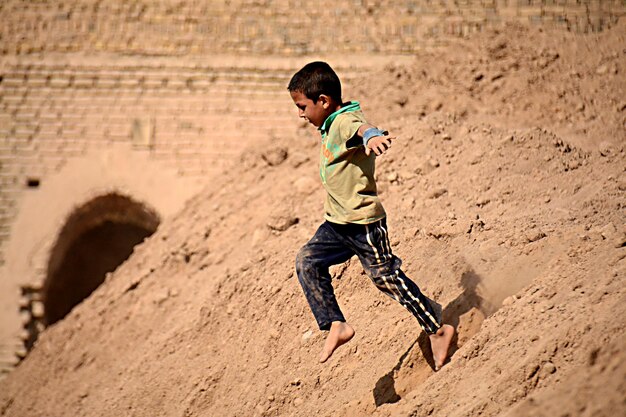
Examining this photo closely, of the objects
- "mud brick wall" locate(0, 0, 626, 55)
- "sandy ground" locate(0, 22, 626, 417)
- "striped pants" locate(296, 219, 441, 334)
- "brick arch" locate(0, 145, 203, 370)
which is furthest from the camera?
"mud brick wall" locate(0, 0, 626, 55)

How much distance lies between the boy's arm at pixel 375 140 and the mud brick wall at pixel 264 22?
6.94 m

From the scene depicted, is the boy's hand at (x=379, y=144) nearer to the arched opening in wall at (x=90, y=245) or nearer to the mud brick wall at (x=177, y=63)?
the mud brick wall at (x=177, y=63)

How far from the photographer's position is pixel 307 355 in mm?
4699

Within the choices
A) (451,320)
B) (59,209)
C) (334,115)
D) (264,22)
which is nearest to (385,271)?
(451,320)

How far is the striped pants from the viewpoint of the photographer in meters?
3.77

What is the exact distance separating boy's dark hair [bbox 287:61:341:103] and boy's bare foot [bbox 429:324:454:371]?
125 cm

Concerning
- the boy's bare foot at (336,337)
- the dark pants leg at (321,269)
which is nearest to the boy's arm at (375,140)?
the dark pants leg at (321,269)

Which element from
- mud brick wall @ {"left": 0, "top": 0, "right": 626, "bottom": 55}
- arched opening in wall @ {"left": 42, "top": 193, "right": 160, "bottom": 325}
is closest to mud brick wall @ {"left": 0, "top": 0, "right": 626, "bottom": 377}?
mud brick wall @ {"left": 0, "top": 0, "right": 626, "bottom": 55}

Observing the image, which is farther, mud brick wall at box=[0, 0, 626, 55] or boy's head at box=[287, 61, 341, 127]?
mud brick wall at box=[0, 0, 626, 55]

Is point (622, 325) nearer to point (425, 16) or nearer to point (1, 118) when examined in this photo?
point (425, 16)

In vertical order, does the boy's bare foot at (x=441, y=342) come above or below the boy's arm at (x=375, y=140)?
below

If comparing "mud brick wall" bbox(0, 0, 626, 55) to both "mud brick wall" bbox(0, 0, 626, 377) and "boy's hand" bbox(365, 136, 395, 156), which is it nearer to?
"mud brick wall" bbox(0, 0, 626, 377)

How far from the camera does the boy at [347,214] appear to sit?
3.74m

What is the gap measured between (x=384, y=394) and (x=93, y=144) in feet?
24.3
